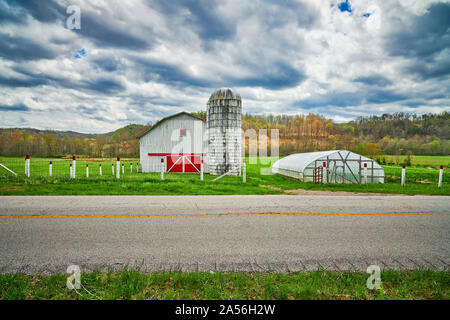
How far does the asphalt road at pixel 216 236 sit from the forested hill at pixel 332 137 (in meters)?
39.6

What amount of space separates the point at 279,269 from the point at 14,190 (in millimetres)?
10990

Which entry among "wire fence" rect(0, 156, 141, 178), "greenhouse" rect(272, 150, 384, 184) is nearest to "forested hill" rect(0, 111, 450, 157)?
"wire fence" rect(0, 156, 141, 178)

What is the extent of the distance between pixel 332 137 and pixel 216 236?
99.5 metres

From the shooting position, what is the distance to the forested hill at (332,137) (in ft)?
163

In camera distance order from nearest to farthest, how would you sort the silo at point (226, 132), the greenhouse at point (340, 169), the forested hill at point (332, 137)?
1. the greenhouse at point (340, 169)
2. the silo at point (226, 132)
3. the forested hill at point (332, 137)

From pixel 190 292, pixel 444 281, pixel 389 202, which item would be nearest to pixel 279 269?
pixel 190 292

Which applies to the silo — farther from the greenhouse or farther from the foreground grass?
the foreground grass

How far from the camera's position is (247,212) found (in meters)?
6.84

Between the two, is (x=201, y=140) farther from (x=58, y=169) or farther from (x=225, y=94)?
(x=58, y=169)

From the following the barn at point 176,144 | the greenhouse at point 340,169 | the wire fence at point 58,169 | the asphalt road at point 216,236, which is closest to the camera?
the asphalt road at point 216,236

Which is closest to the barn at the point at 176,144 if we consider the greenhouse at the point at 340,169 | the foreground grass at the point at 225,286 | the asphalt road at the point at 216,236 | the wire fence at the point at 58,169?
the wire fence at the point at 58,169

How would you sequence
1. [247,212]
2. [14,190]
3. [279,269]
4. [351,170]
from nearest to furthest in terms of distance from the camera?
1. [279,269]
2. [247,212]
3. [14,190]
4. [351,170]

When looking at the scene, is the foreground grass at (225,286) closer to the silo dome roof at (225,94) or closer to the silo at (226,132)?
the silo at (226,132)
